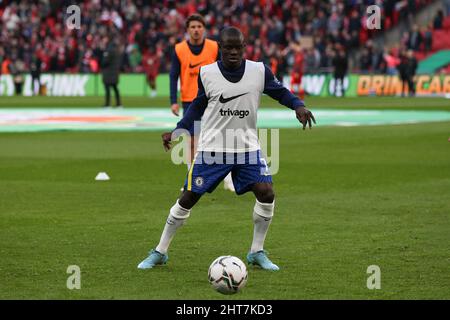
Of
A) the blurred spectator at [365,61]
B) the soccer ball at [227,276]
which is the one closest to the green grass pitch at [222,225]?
the soccer ball at [227,276]

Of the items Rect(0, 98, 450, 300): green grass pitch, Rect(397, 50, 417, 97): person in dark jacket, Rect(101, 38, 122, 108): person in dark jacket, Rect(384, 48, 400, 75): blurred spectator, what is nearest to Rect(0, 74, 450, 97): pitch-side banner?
Rect(384, 48, 400, 75): blurred spectator

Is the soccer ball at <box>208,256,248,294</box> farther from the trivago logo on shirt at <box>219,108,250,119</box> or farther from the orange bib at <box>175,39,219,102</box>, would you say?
the orange bib at <box>175,39,219,102</box>

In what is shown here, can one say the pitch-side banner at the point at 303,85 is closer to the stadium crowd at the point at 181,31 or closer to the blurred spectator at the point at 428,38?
the stadium crowd at the point at 181,31

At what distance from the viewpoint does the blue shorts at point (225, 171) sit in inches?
356

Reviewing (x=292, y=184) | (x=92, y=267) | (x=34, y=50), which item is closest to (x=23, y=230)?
(x=92, y=267)

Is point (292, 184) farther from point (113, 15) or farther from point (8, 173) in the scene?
point (113, 15)

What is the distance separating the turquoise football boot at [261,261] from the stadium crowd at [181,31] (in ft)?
121

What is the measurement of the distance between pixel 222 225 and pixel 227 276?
3.62 meters

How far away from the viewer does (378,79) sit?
47.7m

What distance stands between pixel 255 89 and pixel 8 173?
8799 millimetres

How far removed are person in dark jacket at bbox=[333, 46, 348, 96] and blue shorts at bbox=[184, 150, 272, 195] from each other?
120 ft

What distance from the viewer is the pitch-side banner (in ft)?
154

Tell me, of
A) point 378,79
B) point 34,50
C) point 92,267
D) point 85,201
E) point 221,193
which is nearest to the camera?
point 92,267

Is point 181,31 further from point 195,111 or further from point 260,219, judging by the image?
point 260,219
